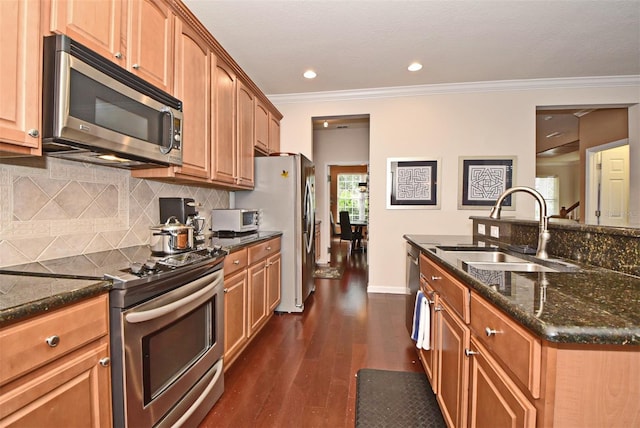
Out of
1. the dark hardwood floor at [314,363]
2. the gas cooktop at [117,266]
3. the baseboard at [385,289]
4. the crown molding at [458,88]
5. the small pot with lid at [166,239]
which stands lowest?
the dark hardwood floor at [314,363]

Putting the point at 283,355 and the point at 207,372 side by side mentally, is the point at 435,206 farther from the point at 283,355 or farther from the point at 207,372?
the point at 207,372

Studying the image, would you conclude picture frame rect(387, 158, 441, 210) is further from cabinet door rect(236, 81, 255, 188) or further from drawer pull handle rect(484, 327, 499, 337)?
drawer pull handle rect(484, 327, 499, 337)

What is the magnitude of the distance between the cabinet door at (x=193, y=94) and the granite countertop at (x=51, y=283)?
74 centimetres

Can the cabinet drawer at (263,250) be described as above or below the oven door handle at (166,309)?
above

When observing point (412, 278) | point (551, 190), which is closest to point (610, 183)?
point (412, 278)

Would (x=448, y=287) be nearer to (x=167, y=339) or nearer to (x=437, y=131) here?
(x=167, y=339)

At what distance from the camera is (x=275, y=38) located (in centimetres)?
264

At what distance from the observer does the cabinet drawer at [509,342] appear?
69cm

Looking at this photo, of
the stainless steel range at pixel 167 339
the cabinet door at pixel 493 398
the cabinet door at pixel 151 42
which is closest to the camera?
→ the cabinet door at pixel 493 398

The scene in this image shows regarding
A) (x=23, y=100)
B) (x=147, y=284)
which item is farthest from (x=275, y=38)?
(x=147, y=284)

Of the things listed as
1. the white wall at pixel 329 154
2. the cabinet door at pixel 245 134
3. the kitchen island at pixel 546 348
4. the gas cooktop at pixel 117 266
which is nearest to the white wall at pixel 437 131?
the cabinet door at pixel 245 134

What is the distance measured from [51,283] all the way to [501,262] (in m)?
2.07

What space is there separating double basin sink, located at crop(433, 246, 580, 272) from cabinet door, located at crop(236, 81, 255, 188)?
1.88 meters

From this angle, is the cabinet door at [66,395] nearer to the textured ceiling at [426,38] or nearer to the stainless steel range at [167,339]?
the stainless steel range at [167,339]
